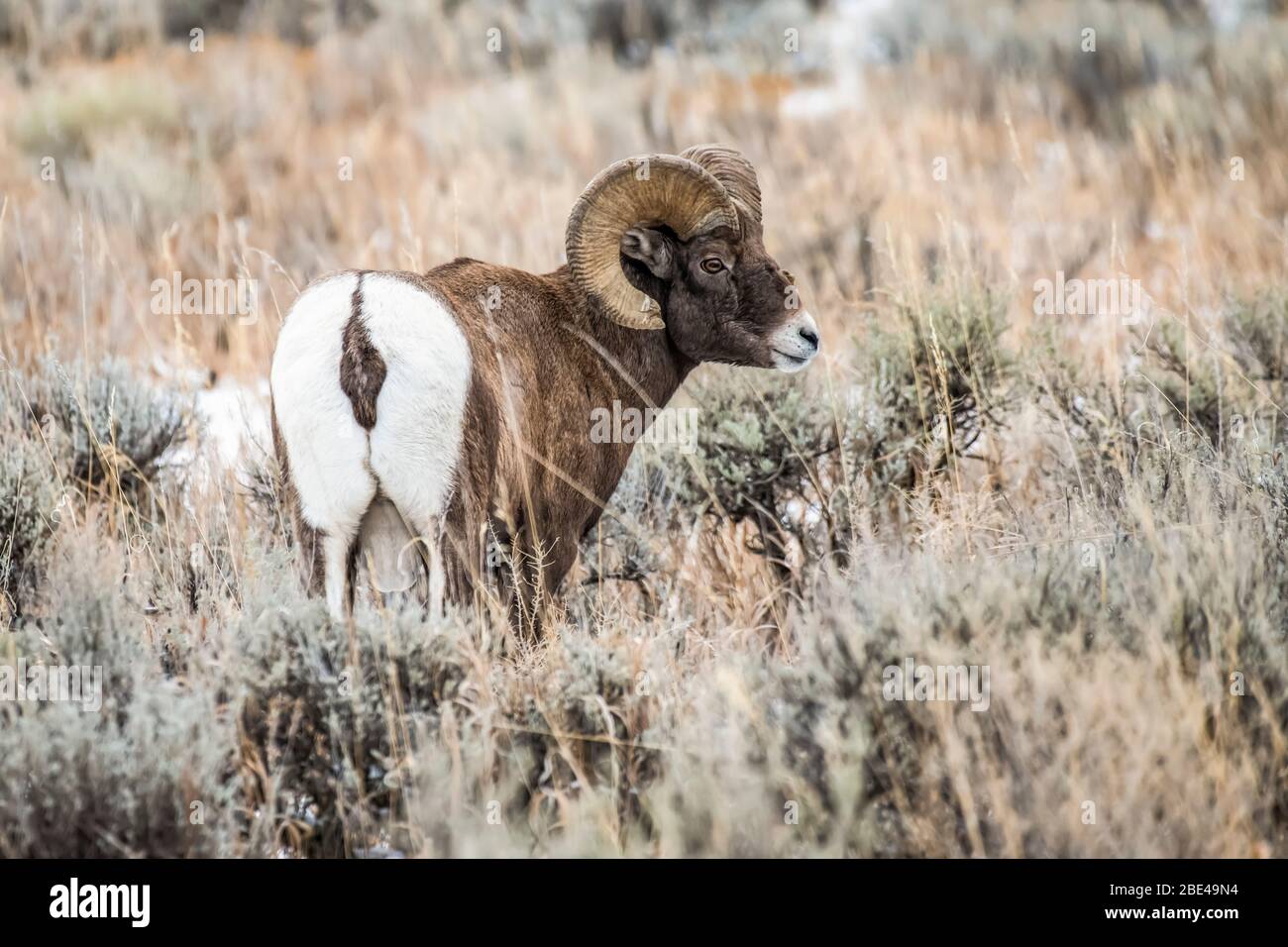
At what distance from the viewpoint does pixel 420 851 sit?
350cm

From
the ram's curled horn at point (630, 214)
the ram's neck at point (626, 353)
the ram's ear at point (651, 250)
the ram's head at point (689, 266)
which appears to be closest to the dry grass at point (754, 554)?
the ram's neck at point (626, 353)

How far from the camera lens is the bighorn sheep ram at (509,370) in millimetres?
3932

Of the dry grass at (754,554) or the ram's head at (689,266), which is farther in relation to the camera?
the ram's head at (689,266)

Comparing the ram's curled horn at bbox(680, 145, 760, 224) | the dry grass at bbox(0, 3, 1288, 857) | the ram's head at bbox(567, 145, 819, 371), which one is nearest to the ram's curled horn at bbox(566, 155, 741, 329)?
the ram's head at bbox(567, 145, 819, 371)

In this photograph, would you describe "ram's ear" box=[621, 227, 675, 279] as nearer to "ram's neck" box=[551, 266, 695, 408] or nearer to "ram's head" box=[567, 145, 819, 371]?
"ram's head" box=[567, 145, 819, 371]

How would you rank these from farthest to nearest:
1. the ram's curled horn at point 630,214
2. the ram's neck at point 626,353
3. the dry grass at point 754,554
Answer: the ram's neck at point 626,353
the ram's curled horn at point 630,214
the dry grass at point 754,554

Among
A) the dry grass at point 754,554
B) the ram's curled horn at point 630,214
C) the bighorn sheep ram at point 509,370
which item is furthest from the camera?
the ram's curled horn at point 630,214

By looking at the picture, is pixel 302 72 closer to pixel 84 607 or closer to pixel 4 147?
pixel 4 147

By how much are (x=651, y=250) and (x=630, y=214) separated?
19cm

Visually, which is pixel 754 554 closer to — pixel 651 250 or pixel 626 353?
pixel 626 353

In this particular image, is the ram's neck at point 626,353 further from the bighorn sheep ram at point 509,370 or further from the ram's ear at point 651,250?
the ram's ear at point 651,250

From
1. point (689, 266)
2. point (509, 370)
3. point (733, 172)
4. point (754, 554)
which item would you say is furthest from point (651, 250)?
point (754, 554)

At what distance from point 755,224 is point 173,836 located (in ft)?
10.7

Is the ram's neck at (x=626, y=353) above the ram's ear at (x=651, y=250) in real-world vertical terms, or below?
below
